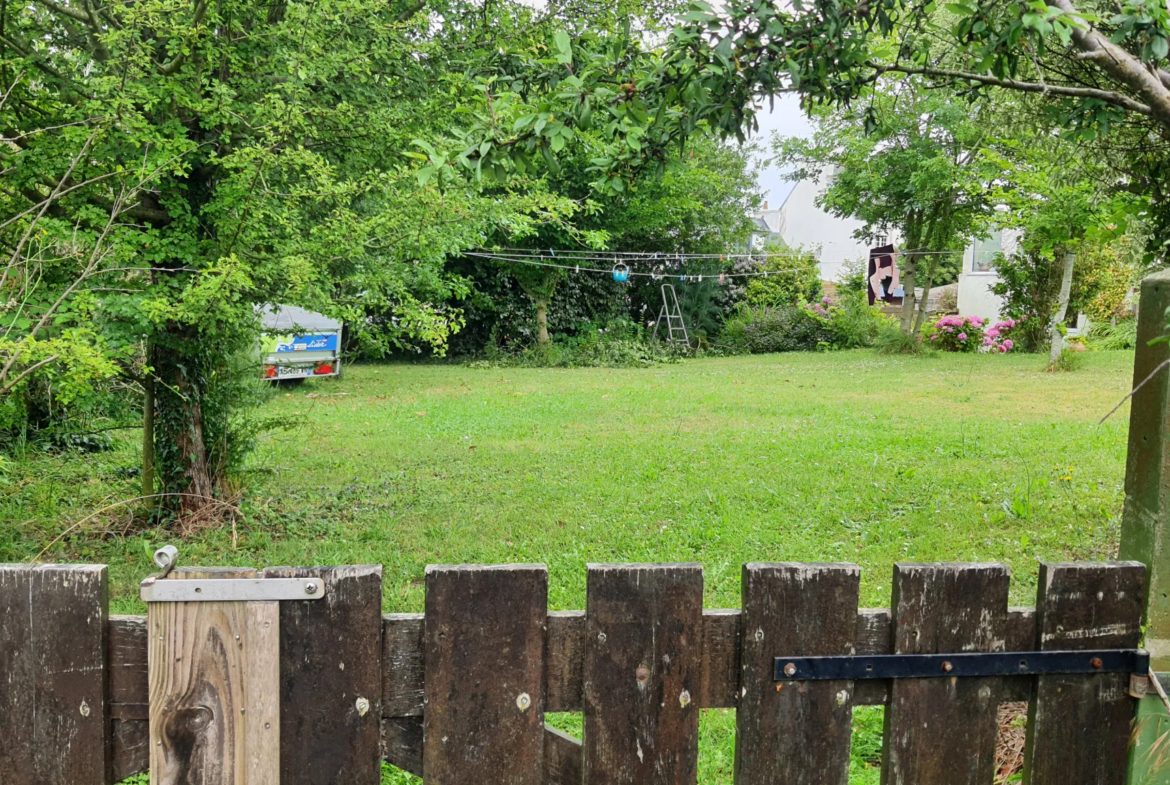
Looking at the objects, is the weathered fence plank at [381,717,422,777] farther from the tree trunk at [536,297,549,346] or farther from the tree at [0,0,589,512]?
the tree trunk at [536,297,549,346]

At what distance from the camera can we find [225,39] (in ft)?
16.3

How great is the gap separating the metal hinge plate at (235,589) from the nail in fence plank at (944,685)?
104cm

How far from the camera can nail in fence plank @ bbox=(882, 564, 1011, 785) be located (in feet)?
5.24

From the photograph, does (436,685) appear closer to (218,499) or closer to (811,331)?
(218,499)

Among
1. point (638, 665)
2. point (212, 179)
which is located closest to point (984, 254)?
point (212, 179)

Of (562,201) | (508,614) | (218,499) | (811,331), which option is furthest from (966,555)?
(811,331)

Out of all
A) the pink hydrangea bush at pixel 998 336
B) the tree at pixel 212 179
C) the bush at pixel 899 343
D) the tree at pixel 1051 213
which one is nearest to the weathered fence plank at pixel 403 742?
the tree at pixel 212 179

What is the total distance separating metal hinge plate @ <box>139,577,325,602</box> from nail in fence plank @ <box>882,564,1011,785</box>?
3.42 feet

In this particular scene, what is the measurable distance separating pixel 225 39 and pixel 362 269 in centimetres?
148

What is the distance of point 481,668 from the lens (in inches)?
60.4

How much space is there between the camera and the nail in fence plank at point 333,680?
1.51 metres

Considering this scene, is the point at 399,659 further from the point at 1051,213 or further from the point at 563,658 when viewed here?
the point at 1051,213

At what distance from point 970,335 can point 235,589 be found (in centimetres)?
2291

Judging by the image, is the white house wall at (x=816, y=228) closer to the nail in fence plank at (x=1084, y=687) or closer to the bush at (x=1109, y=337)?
the bush at (x=1109, y=337)
